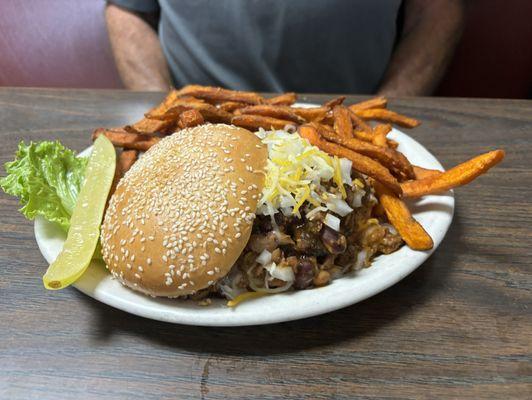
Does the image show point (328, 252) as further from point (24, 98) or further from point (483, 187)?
point (24, 98)

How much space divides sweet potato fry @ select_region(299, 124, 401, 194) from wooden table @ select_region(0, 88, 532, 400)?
0.24 metres

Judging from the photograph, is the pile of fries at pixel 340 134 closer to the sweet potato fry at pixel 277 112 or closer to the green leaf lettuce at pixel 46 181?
the sweet potato fry at pixel 277 112

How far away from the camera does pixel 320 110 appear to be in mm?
1504

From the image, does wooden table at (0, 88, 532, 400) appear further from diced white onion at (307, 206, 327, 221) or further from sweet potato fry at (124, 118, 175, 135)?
sweet potato fry at (124, 118, 175, 135)

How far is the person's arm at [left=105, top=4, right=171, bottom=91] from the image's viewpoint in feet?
8.20

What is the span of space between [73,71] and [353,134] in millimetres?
2317

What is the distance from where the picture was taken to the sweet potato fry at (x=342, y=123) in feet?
4.58

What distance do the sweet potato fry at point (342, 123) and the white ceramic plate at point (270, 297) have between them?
1.09 ft

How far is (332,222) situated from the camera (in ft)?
3.68

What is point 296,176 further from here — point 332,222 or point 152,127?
point 152,127

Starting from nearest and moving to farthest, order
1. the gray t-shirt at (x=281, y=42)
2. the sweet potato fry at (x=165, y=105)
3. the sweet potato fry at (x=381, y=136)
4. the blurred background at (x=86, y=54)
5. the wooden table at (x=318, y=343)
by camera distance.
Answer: the wooden table at (x=318, y=343) → the sweet potato fry at (x=381, y=136) → the sweet potato fry at (x=165, y=105) → the gray t-shirt at (x=281, y=42) → the blurred background at (x=86, y=54)

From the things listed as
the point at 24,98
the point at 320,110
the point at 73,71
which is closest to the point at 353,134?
the point at 320,110

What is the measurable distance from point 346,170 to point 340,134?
8.6 inches

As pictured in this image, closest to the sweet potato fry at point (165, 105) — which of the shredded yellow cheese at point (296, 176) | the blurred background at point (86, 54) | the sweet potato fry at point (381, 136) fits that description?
the shredded yellow cheese at point (296, 176)
